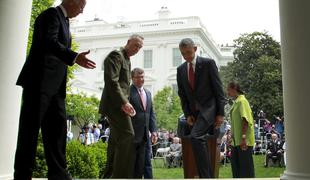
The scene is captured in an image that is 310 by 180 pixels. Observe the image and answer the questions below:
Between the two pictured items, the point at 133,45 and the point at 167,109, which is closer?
the point at 133,45

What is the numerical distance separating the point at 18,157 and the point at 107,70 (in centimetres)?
194

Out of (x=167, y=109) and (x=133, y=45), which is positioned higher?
(x=167, y=109)

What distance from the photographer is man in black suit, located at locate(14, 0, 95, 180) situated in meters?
3.08

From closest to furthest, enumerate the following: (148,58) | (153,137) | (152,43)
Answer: (153,137) → (148,58) → (152,43)

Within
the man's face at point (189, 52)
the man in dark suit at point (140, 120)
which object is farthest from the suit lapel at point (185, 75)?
the man in dark suit at point (140, 120)

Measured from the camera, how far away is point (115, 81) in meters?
4.64

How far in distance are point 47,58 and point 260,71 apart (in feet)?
104

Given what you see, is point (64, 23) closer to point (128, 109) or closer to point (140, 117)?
point (128, 109)

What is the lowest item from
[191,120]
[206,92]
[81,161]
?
[81,161]

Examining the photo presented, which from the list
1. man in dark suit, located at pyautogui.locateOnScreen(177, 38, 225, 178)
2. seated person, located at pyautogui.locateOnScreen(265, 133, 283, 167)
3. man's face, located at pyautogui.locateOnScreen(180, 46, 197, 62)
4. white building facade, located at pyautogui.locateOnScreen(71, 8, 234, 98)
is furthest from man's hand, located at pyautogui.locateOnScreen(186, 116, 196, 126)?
white building facade, located at pyautogui.locateOnScreen(71, 8, 234, 98)

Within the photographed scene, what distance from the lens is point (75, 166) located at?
844 cm

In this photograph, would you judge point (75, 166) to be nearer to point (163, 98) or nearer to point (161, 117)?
point (161, 117)

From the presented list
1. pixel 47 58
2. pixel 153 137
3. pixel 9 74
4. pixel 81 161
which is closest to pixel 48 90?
pixel 47 58

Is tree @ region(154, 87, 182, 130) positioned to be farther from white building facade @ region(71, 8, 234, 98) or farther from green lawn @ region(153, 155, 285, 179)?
green lawn @ region(153, 155, 285, 179)
